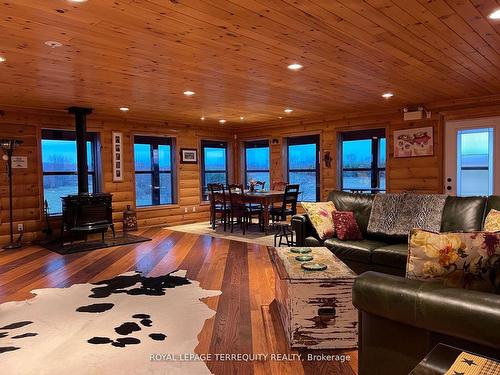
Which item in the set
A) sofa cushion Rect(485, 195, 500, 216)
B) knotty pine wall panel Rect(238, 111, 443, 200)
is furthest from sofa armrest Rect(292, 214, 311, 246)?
knotty pine wall panel Rect(238, 111, 443, 200)

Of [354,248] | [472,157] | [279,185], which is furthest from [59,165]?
[472,157]

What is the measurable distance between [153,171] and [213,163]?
5.49 ft

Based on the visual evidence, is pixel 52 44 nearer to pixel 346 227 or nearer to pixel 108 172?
pixel 346 227

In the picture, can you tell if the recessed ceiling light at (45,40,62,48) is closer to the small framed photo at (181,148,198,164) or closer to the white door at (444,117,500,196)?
the small framed photo at (181,148,198,164)

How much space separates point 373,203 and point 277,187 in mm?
4159

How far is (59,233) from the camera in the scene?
6785 millimetres

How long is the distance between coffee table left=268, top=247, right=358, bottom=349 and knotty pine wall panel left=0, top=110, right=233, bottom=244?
5.58 m

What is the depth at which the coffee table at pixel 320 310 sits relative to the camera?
102 inches

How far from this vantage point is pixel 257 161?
378 inches

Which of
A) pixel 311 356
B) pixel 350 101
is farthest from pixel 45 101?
pixel 311 356

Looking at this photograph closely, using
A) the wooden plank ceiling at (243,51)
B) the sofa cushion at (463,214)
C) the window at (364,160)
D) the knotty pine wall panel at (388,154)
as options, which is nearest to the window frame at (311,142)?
the knotty pine wall panel at (388,154)

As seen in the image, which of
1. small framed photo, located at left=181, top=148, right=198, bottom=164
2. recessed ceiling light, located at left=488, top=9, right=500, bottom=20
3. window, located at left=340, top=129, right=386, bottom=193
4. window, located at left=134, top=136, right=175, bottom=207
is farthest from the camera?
small framed photo, located at left=181, top=148, right=198, bottom=164

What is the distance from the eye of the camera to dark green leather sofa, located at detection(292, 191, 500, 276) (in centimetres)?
347

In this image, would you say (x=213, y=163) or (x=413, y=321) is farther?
(x=213, y=163)
